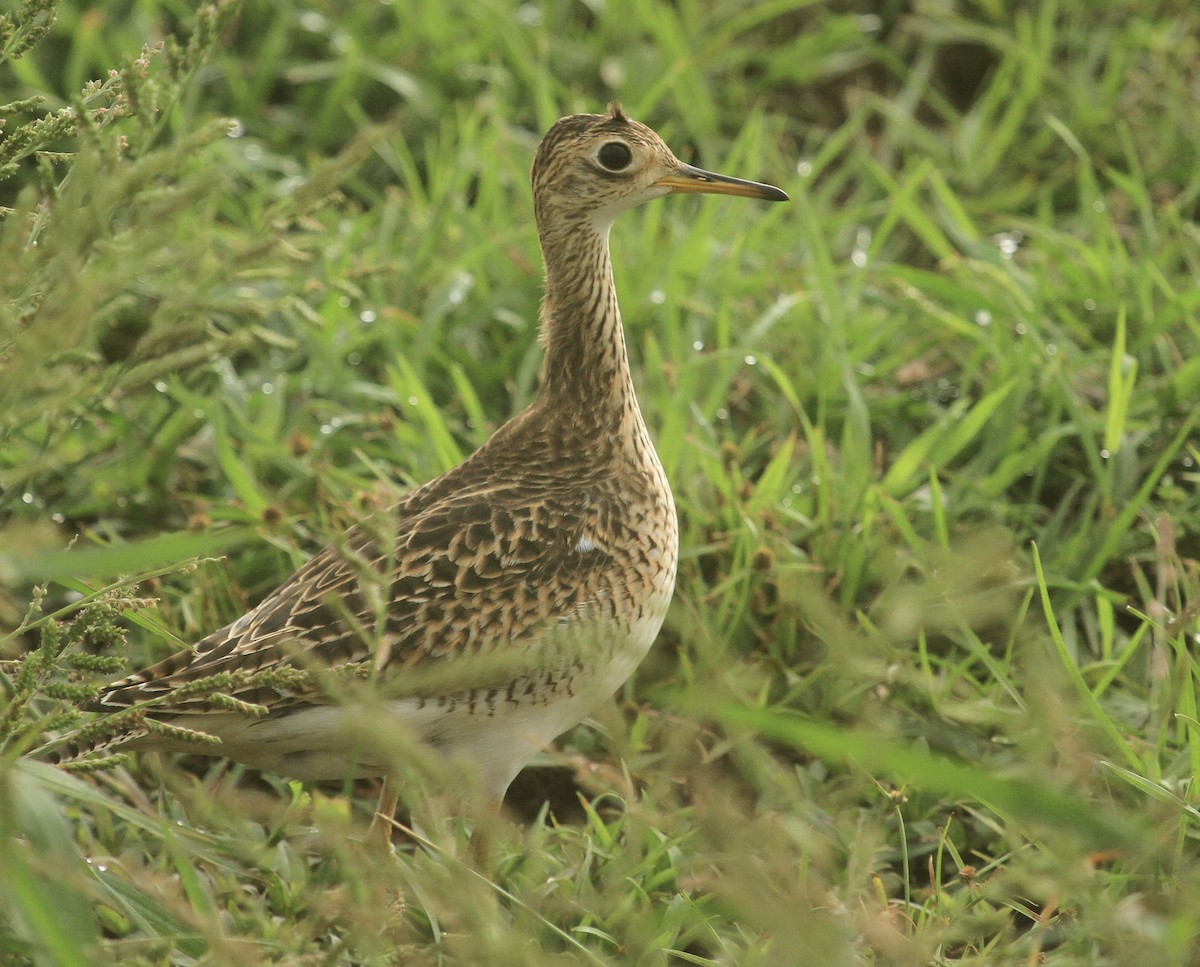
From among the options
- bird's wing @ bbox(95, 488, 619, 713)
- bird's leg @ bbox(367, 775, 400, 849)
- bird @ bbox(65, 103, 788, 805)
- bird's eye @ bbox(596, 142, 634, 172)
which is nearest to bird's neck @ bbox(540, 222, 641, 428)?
bird @ bbox(65, 103, 788, 805)

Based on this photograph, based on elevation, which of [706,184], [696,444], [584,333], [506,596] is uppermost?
[706,184]

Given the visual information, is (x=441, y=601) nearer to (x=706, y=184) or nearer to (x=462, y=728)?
(x=462, y=728)

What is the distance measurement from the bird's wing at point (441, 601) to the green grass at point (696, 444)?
343 mm

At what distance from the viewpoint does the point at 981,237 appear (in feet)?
20.8

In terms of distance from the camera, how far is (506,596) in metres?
3.78

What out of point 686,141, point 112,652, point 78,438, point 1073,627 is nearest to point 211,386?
point 78,438

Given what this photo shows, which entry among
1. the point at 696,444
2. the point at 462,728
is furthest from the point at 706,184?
the point at 462,728

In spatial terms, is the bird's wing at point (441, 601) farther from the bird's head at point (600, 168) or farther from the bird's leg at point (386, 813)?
the bird's head at point (600, 168)

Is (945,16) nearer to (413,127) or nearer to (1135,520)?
(413,127)

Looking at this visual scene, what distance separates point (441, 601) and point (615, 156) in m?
1.37

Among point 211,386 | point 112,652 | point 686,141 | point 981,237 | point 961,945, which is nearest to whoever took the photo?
point 961,945

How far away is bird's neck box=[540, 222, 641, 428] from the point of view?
13.8 ft

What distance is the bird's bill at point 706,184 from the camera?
436 cm

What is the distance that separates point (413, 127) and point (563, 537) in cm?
368
